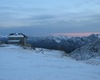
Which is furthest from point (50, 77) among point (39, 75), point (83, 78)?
point (83, 78)

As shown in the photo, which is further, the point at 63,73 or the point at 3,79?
the point at 63,73

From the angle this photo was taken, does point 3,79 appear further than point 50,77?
No

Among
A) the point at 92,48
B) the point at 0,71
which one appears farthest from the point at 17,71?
the point at 92,48

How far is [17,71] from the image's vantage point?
18.5m

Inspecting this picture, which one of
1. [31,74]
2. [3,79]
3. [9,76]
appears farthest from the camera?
[31,74]

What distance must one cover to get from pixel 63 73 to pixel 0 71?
4.15 metres

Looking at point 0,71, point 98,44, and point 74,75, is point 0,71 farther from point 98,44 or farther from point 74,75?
point 98,44

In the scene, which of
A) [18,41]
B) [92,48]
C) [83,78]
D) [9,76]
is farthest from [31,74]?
[18,41]

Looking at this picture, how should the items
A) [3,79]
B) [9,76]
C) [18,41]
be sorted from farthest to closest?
[18,41]
[9,76]
[3,79]

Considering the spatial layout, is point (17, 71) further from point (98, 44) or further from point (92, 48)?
point (98, 44)

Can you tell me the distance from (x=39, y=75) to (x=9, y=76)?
1.97 m

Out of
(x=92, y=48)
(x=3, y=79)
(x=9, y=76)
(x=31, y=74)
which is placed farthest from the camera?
(x=92, y=48)

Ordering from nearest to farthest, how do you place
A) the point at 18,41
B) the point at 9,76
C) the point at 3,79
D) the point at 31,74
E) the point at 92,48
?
the point at 3,79, the point at 9,76, the point at 31,74, the point at 92,48, the point at 18,41

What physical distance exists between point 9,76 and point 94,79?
513cm
